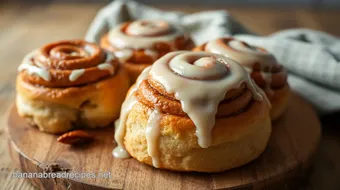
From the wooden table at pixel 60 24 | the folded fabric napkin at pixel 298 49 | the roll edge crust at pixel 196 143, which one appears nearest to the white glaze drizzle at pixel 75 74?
the roll edge crust at pixel 196 143

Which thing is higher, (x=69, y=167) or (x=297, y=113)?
(x=69, y=167)

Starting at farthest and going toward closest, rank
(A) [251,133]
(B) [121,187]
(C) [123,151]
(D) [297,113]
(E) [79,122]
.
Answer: (D) [297,113] < (E) [79,122] < (C) [123,151] < (A) [251,133] < (B) [121,187]

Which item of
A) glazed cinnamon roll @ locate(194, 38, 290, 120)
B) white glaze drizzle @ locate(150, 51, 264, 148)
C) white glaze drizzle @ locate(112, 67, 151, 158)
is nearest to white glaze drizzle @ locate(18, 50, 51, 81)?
white glaze drizzle @ locate(112, 67, 151, 158)

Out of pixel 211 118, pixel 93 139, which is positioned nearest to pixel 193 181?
pixel 211 118

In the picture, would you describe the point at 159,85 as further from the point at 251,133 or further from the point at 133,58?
the point at 133,58

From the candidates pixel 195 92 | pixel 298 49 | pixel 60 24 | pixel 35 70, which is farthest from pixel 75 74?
pixel 60 24
